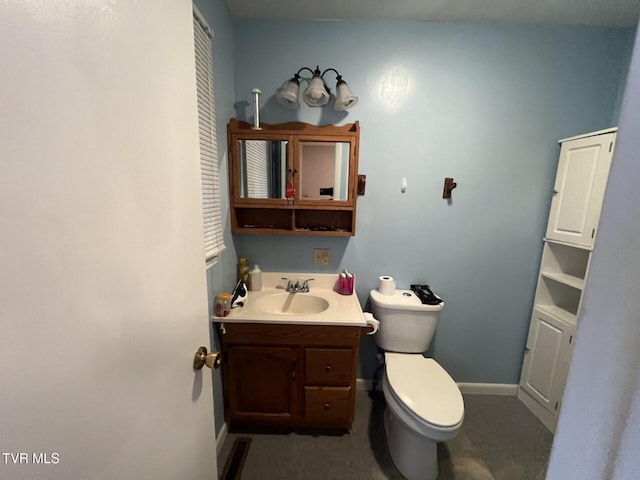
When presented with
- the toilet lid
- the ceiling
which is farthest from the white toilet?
the ceiling

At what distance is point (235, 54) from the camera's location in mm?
1515

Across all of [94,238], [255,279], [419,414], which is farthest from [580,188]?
[94,238]

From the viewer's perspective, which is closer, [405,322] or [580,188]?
[580,188]

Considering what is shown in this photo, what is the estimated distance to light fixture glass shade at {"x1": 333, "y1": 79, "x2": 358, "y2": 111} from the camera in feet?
4.51

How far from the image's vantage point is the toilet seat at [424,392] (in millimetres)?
1119

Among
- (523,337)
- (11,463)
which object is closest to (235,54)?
(11,463)

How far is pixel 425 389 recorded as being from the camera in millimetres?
1274

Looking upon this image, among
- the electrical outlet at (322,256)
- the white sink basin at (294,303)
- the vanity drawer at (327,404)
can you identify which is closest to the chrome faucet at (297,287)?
the white sink basin at (294,303)

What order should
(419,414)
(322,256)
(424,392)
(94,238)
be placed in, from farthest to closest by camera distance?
(322,256) < (424,392) < (419,414) < (94,238)

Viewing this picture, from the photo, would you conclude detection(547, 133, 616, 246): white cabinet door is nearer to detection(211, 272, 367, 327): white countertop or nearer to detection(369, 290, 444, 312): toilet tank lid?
detection(369, 290, 444, 312): toilet tank lid

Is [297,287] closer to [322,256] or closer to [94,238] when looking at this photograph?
[322,256]

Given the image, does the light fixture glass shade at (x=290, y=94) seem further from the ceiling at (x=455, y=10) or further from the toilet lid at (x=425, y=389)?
the toilet lid at (x=425, y=389)

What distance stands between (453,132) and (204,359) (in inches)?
71.2

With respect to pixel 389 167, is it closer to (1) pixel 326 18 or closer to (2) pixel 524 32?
(1) pixel 326 18
